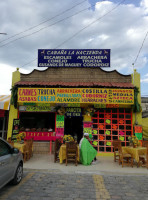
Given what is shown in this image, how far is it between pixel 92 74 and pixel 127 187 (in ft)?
24.5

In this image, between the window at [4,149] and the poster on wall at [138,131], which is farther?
the poster on wall at [138,131]

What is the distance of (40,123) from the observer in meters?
11.5

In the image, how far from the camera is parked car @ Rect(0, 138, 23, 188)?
389cm

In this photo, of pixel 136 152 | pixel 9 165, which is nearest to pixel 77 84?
pixel 136 152

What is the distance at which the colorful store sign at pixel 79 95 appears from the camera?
9.58 metres

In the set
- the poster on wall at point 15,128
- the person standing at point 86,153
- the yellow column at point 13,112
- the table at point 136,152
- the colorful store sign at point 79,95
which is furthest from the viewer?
the yellow column at point 13,112

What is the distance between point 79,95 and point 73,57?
122 inches

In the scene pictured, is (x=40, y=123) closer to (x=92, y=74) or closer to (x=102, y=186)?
(x=92, y=74)

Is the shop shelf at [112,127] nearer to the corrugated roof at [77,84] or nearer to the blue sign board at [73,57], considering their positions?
the corrugated roof at [77,84]

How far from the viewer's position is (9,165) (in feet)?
13.9

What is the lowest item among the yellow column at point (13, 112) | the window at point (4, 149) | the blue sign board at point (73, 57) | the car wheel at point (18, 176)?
the car wheel at point (18, 176)

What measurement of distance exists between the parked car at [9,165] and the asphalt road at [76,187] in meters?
0.32

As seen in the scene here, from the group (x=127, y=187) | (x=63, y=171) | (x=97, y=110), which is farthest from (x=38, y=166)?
(x=97, y=110)

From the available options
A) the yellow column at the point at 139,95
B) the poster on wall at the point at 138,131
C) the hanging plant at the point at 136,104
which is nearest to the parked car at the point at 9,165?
the poster on wall at the point at 138,131
